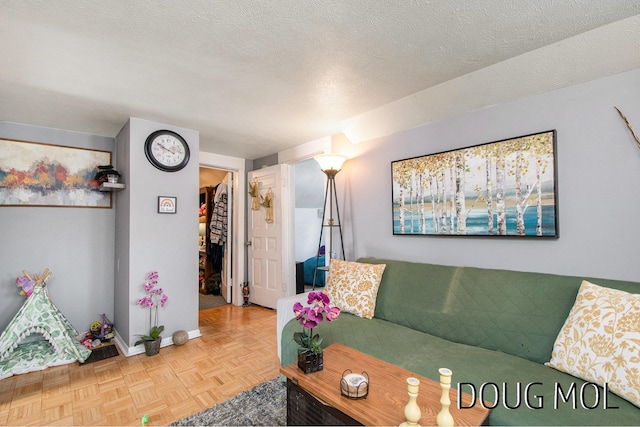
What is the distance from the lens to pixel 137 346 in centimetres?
265

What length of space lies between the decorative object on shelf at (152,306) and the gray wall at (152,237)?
0.05 meters

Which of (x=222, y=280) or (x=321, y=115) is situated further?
(x=222, y=280)

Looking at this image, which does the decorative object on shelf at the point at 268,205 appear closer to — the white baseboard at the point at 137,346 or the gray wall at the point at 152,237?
the gray wall at the point at 152,237

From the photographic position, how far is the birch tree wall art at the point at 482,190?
185 cm

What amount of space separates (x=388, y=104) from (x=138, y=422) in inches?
114

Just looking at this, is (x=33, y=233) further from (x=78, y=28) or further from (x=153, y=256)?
(x=78, y=28)

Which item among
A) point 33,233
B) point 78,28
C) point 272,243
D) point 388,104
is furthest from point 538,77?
point 33,233

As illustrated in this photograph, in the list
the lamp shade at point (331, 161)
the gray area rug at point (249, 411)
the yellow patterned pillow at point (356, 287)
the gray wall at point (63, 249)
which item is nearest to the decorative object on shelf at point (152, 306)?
the gray wall at point (63, 249)

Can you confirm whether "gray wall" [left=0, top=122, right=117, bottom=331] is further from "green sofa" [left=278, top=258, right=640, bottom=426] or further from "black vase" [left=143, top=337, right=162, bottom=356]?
"green sofa" [left=278, top=258, right=640, bottom=426]

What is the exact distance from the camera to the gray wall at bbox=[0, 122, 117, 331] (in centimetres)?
269

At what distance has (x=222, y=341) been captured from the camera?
9.59 ft

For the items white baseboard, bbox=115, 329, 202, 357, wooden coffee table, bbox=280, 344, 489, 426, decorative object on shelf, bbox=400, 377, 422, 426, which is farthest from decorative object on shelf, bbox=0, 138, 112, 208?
decorative object on shelf, bbox=400, 377, 422, 426

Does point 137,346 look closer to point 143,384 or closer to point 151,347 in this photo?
→ point 151,347

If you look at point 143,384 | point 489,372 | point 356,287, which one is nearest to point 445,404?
point 489,372
